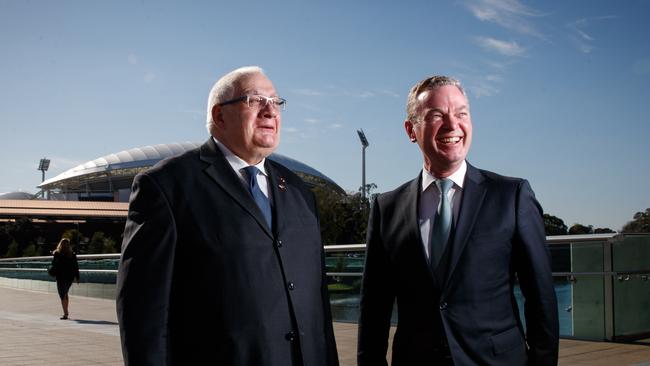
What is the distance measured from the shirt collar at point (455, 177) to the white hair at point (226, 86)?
0.71 metres

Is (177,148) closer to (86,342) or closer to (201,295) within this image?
(86,342)

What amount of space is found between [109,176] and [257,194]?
98.7 m

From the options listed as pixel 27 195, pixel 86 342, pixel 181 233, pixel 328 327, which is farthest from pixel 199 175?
pixel 27 195

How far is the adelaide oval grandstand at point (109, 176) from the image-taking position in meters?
97.0

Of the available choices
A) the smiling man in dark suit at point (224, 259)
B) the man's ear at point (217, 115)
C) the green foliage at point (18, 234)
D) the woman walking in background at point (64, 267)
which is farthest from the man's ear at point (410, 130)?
the green foliage at point (18, 234)

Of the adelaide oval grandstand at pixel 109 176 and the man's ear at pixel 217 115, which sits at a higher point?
the adelaide oval grandstand at pixel 109 176

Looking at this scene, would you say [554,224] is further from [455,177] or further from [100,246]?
[455,177]

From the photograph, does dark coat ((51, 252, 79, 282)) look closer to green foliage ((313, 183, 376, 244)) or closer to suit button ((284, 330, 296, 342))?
suit button ((284, 330, 296, 342))

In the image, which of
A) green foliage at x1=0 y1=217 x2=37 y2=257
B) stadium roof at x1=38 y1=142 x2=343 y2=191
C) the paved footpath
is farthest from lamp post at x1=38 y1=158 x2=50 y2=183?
the paved footpath

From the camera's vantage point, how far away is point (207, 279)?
2.49m

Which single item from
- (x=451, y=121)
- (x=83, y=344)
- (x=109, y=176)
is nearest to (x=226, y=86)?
(x=451, y=121)

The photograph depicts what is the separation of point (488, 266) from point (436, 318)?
9.9 inches

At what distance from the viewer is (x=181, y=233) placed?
252 centimetres

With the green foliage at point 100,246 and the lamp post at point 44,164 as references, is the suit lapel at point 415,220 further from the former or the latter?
the lamp post at point 44,164
